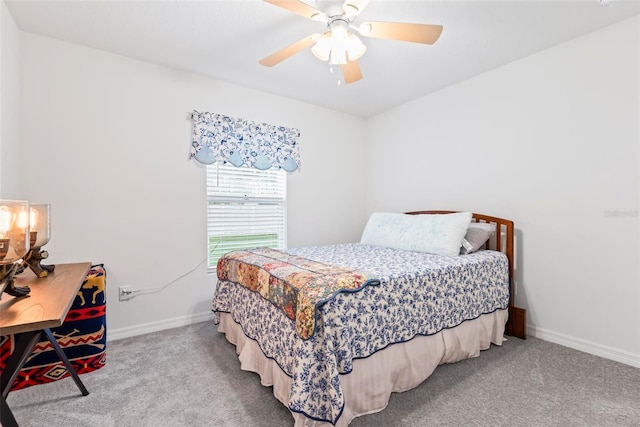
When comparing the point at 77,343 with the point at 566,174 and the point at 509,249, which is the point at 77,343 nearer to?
the point at 509,249

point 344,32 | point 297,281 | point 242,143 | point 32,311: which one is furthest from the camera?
point 242,143

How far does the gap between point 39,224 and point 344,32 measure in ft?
7.08

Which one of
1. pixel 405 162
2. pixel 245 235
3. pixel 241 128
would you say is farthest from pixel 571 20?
pixel 245 235

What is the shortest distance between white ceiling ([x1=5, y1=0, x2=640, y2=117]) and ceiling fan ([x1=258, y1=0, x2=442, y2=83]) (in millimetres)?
206

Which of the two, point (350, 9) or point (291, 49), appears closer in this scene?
point (350, 9)

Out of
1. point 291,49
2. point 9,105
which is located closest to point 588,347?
point 291,49

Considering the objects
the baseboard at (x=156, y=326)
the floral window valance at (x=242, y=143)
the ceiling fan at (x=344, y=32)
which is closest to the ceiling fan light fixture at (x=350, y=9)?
the ceiling fan at (x=344, y=32)

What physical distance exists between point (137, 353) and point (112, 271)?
0.75m

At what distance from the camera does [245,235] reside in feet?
10.8

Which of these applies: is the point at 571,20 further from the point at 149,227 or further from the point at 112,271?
the point at 112,271

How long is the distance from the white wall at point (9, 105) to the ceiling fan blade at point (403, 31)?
235cm

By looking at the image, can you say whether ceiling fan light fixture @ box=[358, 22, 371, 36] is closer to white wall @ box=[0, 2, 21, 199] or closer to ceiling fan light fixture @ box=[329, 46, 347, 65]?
ceiling fan light fixture @ box=[329, 46, 347, 65]

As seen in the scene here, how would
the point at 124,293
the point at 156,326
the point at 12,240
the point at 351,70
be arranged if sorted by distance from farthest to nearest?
1. the point at 156,326
2. the point at 124,293
3. the point at 351,70
4. the point at 12,240

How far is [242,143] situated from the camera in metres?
3.15
